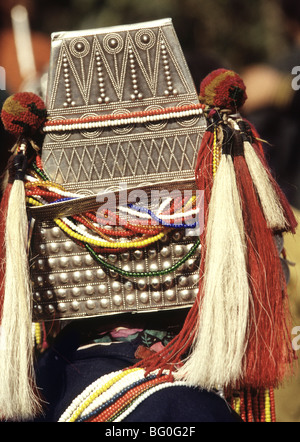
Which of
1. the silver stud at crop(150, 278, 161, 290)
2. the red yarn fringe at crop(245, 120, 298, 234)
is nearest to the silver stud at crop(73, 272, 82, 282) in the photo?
the silver stud at crop(150, 278, 161, 290)

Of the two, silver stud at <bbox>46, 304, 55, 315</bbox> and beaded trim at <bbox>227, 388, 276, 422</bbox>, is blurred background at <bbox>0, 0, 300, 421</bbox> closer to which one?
beaded trim at <bbox>227, 388, 276, 422</bbox>

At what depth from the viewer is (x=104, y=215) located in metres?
1.70

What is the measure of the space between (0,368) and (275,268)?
2.59ft

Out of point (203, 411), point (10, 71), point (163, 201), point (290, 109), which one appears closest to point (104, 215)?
point (163, 201)

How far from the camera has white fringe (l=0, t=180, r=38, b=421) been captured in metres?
1.56

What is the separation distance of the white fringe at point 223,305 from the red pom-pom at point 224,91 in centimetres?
24

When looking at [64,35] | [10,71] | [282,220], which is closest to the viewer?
[282,220]

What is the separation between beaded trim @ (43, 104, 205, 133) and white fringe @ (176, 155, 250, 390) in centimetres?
26

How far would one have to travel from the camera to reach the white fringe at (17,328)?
156cm

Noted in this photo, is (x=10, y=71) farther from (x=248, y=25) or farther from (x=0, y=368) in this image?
(x=0, y=368)

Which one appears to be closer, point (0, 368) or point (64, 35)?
point (0, 368)

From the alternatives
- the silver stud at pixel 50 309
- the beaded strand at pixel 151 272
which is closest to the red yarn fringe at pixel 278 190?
the beaded strand at pixel 151 272

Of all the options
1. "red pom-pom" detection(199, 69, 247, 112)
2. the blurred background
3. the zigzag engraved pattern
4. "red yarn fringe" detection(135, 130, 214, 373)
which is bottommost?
"red yarn fringe" detection(135, 130, 214, 373)

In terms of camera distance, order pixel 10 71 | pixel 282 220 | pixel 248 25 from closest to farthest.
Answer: pixel 282 220
pixel 10 71
pixel 248 25
